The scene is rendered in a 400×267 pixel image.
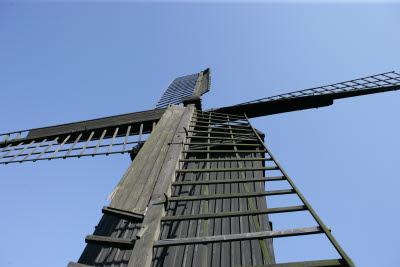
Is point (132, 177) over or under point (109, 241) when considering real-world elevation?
over

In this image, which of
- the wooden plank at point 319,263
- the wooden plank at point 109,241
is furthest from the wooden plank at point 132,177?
the wooden plank at point 319,263

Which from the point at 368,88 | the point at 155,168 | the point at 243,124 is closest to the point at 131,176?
the point at 155,168

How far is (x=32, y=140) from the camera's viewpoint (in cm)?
834

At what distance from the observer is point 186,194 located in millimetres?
5129

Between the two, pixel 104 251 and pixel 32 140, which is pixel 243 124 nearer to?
pixel 104 251

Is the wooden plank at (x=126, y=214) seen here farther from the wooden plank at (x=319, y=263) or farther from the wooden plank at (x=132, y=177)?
the wooden plank at (x=319, y=263)

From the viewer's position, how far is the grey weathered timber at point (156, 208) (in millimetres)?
2055

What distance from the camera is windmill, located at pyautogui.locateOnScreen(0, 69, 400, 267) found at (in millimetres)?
2219

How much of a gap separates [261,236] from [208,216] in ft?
1.77

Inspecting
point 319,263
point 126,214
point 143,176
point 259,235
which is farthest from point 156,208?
point 319,263

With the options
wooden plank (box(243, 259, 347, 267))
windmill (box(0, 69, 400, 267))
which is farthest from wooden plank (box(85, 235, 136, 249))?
wooden plank (box(243, 259, 347, 267))

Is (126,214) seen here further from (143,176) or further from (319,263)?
(319,263)

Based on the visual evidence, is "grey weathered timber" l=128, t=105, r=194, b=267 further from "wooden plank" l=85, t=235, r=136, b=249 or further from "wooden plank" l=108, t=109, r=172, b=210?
"wooden plank" l=108, t=109, r=172, b=210

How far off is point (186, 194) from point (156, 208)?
8.21 ft
